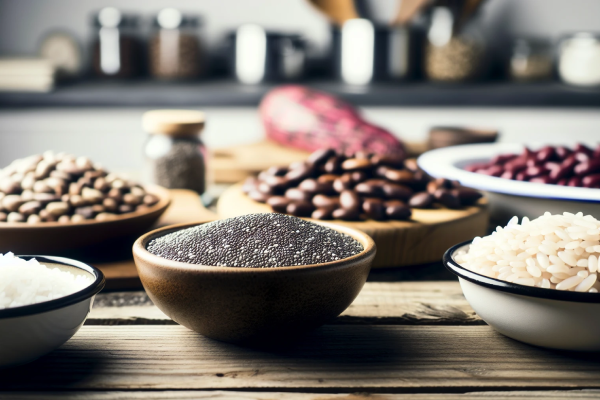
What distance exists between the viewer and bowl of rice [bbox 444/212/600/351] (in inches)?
24.8

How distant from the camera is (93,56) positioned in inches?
122

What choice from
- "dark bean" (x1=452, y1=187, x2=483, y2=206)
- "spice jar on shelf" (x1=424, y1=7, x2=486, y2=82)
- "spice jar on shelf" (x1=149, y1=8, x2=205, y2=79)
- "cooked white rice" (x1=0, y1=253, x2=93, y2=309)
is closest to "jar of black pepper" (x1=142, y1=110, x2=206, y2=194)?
"dark bean" (x1=452, y1=187, x2=483, y2=206)

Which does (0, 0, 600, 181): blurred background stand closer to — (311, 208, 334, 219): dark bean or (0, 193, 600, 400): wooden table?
(311, 208, 334, 219): dark bean

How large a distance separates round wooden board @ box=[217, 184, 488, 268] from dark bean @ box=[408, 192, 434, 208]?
1 cm

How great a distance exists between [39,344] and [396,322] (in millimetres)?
419

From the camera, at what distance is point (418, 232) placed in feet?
3.27

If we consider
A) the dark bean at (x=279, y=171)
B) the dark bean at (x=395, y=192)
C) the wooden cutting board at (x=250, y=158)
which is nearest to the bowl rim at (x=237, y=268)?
the dark bean at (x=395, y=192)

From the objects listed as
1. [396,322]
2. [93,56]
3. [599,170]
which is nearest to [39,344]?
[396,322]

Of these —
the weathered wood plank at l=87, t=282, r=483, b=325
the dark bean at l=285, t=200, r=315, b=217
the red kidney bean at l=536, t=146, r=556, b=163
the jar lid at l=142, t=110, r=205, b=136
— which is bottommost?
the weathered wood plank at l=87, t=282, r=483, b=325

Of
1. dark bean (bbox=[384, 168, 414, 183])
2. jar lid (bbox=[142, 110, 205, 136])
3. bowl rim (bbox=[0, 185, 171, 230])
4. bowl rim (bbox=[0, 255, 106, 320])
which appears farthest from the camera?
jar lid (bbox=[142, 110, 205, 136])

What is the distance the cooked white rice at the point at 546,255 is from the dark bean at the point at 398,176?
390 mm

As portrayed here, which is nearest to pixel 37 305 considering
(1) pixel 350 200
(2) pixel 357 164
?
(1) pixel 350 200

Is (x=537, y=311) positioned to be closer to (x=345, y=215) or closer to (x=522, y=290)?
(x=522, y=290)

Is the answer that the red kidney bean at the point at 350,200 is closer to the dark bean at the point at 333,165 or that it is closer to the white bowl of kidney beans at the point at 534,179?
the dark bean at the point at 333,165
